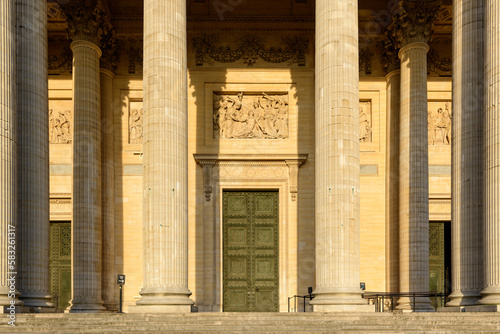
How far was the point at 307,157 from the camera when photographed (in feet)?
104

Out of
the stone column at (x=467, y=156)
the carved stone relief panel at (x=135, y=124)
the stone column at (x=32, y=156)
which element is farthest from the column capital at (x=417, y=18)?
the stone column at (x=32, y=156)

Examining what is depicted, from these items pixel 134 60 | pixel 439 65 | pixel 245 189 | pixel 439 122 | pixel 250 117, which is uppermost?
pixel 134 60

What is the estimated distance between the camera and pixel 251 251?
31.4 m

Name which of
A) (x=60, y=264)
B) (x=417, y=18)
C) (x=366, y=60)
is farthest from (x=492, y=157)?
(x=60, y=264)

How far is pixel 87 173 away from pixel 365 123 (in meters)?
12.2

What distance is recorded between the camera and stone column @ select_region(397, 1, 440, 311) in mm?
29297

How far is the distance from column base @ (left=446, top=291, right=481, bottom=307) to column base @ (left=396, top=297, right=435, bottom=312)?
19.9ft

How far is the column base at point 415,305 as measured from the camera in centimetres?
2845

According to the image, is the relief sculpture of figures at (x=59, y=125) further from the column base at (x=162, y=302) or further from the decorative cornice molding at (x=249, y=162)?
the column base at (x=162, y=302)

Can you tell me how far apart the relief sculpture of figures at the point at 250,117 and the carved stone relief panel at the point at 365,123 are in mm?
3316

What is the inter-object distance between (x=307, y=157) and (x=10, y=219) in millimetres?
14429

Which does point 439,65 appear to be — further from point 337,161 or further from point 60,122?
point 60,122

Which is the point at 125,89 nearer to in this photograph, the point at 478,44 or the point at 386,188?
the point at 386,188

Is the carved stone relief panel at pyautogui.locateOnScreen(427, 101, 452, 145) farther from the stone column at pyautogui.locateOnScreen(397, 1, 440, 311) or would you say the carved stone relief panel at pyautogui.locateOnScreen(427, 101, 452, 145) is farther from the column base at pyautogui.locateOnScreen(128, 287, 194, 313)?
the column base at pyautogui.locateOnScreen(128, 287, 194, 313)
